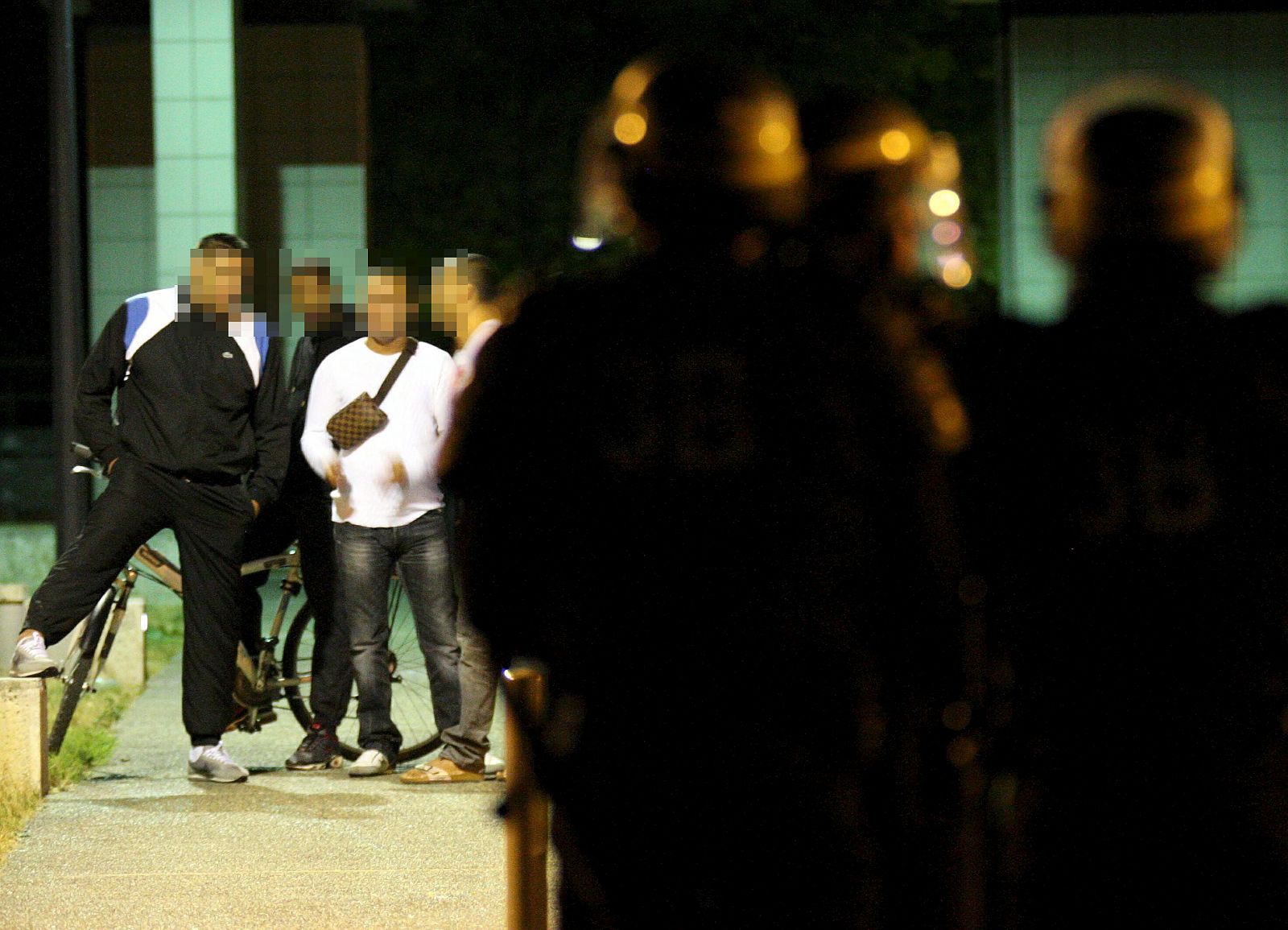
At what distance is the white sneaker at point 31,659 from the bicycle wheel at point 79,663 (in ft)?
1.13

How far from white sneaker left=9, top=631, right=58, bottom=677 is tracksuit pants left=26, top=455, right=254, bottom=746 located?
0.29 ft

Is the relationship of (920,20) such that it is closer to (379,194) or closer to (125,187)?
(379,194)

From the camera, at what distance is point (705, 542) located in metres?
2.52

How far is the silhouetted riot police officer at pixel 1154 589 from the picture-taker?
8.50ft

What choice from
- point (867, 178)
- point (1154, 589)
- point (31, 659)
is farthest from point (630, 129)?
point (31, 659)

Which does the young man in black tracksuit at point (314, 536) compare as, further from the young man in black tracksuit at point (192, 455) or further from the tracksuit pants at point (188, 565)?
the tracksuit pants at point (188, 565)

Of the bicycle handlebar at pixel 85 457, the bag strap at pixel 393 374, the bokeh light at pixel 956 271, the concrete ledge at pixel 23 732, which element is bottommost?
the concrete ledge at pixel 23 732

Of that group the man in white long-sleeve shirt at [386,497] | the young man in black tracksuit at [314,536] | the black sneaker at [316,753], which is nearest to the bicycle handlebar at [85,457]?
the young man in black tracksuit at [314,536]

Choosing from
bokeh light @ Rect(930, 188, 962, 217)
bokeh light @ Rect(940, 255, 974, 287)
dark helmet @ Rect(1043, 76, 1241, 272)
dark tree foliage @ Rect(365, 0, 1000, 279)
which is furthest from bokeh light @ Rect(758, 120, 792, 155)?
dark tree foliage @ Rect(365, 0, 1000, 279)

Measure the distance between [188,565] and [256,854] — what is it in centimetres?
158

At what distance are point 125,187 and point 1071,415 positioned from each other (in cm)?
1099

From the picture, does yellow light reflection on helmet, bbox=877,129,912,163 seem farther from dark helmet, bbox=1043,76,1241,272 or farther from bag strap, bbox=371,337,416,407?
bag strap, bbox=371,337,416,407

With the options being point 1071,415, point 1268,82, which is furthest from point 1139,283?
point 1268,82

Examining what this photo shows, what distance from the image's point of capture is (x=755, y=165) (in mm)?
2604
